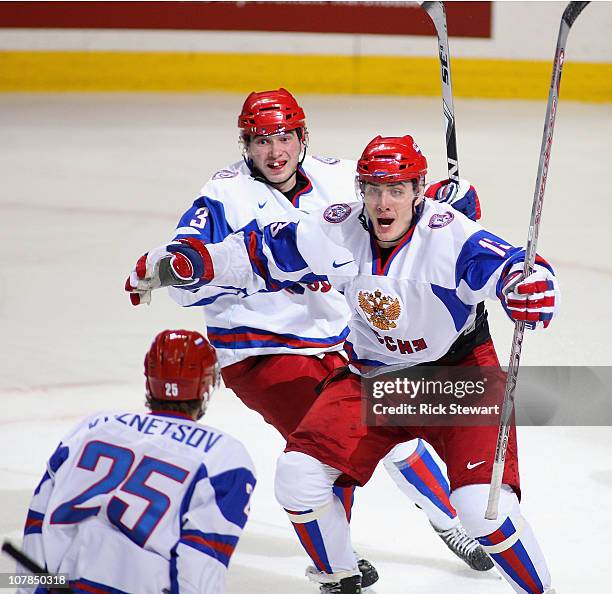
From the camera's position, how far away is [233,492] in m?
2.03

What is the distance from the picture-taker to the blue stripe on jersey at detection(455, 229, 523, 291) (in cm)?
267

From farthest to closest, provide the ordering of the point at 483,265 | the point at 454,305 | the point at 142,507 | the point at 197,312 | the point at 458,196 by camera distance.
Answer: the point at 197,312 < the point at 458,196 < the point at 454,305 < the point at 483,265 < the point at 142,507

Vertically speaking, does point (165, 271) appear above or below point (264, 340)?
above

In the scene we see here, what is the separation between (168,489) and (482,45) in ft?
27.6

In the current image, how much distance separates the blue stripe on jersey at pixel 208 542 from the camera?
201 cm

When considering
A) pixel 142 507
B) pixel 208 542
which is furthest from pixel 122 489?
pixel 208 542

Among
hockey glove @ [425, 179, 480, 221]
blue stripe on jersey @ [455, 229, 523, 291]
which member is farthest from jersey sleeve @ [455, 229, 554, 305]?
hockey glove @ [425, 179, 480, 221]

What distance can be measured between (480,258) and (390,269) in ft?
0.69

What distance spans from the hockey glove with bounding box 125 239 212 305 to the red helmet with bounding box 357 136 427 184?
43 centimetres

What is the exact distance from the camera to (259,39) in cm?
1026

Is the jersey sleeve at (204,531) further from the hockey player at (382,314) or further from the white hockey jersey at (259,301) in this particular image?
the white hockey jersey at (259,301)

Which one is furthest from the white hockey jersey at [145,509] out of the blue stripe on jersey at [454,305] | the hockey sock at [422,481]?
the hockey sock at [422,481]

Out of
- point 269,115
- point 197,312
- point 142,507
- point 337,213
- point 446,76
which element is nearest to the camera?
point 142,507

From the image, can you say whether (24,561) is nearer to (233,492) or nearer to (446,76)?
(233,492)
